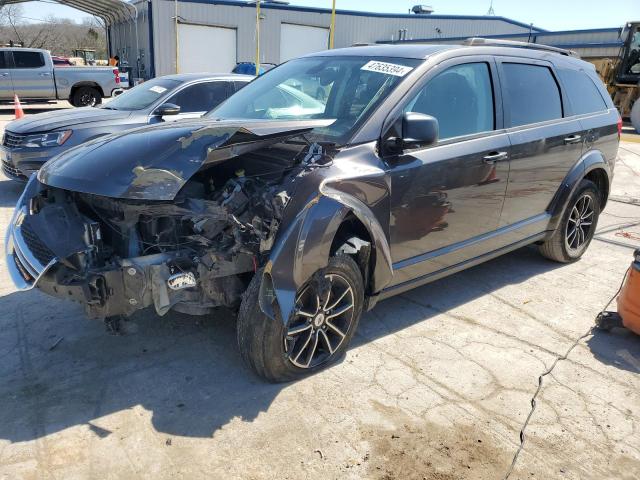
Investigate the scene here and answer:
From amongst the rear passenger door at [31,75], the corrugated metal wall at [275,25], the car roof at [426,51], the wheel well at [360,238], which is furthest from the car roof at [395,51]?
the corrugated metal wall at [275,25]

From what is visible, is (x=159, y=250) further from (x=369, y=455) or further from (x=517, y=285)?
(x=517, y=285)

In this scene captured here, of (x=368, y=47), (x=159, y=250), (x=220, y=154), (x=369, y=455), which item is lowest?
(x=369, y=455)

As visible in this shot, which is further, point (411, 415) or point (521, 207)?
point (521, 207)

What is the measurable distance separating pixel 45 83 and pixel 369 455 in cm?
1732

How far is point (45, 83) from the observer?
1628 cm

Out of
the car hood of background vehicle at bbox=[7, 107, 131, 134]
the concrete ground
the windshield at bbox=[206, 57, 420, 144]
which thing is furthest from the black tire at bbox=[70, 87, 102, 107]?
the windshield at bbox=[206, 57, 420, 144]

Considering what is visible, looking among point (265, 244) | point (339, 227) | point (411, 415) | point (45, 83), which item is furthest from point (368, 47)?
point (45, 83)

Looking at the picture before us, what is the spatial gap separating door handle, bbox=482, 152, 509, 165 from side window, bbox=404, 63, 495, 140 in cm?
19

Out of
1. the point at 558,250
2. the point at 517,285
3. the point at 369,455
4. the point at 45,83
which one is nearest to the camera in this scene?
the point at 369,455

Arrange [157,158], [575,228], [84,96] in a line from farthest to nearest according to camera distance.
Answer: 1. [84,96]
2. [575,228]
3. [157,158]

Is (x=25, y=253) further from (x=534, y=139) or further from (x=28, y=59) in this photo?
(x=28, y=59)

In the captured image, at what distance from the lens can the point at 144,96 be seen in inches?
285

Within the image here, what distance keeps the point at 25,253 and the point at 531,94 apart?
153 inches

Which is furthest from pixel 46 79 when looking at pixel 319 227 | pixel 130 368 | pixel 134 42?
pixel 319 227
